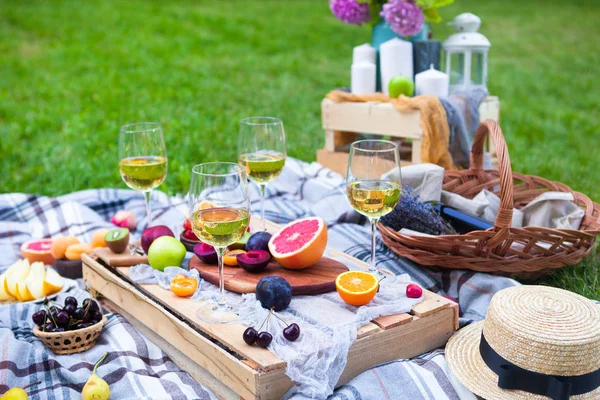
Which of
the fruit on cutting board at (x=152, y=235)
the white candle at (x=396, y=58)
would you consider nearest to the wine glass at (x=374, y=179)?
the fruit on cutting board at (x=152, y=235)

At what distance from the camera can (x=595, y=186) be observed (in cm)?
511

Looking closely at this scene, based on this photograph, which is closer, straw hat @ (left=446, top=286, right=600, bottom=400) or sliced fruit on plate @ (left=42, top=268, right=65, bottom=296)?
straw hat @ (left=446, top=286, right=600, bottom=400)

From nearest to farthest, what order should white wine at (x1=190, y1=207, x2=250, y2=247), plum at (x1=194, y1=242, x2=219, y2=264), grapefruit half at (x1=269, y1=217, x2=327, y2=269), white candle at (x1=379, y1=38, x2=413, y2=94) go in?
white wine at (x1=190, y1=207, x2=250, y2=247) < grapefruit half at (x1=269, y1=217, x2=327, y2=269) < plum at (x1=194, y1=242, x2=219, y2=264) < white candle at (x1=379, y1=38, x2=413, y2=94)

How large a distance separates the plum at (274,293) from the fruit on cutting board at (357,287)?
0.21 meters

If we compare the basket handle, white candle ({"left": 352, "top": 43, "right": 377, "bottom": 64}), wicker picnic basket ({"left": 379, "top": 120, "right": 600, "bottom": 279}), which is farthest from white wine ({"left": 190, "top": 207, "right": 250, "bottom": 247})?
white candle ({"left": 352, "top": 43, "right": 377, "bottom": 64})

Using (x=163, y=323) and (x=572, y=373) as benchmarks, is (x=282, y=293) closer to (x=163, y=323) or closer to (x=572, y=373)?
(x=163, y=323)

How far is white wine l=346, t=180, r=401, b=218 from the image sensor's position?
Result: 2662 mm

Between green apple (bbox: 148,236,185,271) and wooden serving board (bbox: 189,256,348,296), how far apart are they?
0.07 m

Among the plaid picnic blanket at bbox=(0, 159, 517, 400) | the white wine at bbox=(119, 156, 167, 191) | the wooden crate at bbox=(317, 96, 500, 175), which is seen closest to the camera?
the plaid picnic blanket at bbox=(0, 159, 517, 400)

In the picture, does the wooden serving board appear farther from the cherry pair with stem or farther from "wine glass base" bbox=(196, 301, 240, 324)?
the cherry pair with stem

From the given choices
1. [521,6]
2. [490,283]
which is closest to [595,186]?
[490,283]

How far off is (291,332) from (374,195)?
0.66 metres

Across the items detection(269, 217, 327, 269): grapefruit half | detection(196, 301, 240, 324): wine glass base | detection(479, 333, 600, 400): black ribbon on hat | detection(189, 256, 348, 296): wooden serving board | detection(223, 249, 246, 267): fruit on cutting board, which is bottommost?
detection(479, 333, 600, 400): black ribbon on hat

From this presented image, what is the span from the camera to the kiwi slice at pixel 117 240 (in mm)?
3186
